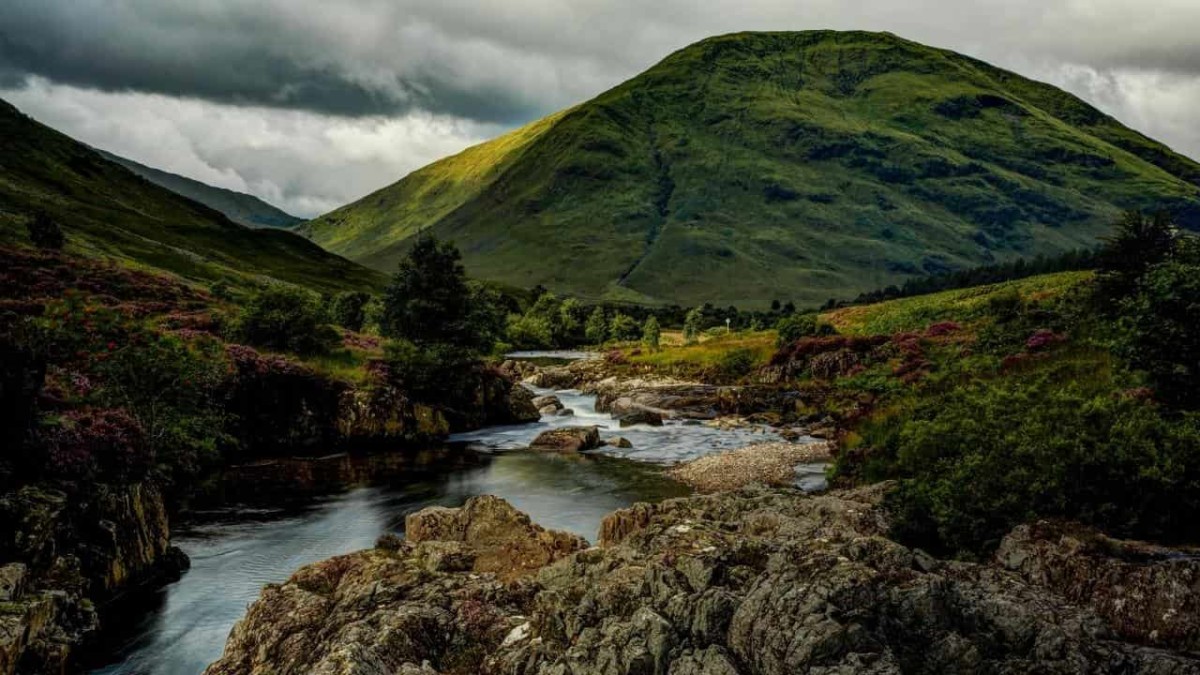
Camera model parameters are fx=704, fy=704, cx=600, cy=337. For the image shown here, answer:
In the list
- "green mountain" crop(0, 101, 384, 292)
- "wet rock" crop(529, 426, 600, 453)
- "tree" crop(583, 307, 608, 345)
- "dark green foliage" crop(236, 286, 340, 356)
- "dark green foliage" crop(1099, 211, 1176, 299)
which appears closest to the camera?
"dark green foliage" crop(1099, 211, 1176, 299)

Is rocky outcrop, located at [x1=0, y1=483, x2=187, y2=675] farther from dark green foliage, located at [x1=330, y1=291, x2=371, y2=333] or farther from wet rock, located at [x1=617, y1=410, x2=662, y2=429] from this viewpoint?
dark green foliage, located at [x1=330, y1=291, x2=371, y2=333]

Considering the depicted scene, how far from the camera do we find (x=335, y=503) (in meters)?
37.6

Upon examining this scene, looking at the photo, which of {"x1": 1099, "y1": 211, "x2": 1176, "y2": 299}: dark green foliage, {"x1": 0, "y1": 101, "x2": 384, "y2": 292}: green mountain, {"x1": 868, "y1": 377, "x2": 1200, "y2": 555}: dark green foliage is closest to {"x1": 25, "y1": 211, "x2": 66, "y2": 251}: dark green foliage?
{"x1": 0, "y1": 101, "x2": 384, "y2": 292}: green mountain

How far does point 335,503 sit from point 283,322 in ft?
75.0

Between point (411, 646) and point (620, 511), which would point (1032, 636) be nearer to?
point (411, 646)

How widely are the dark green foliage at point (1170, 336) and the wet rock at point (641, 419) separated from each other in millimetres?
44647

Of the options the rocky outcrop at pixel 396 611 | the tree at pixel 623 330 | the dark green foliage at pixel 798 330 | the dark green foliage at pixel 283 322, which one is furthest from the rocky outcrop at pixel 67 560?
the tree at pixel 623 330

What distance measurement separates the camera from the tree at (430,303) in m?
64.9

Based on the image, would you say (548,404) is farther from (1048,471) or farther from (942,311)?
(1048,471)

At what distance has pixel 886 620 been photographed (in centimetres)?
1302

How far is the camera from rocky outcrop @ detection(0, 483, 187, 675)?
55.2 feet

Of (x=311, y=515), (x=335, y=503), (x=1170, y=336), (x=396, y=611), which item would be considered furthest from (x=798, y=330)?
(x=396, y=611)

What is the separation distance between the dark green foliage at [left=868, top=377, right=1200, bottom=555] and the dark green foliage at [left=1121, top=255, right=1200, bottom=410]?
1106mm

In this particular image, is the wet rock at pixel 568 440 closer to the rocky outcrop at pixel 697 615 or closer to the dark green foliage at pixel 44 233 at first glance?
the rocky outcrop at pixel 697 615
